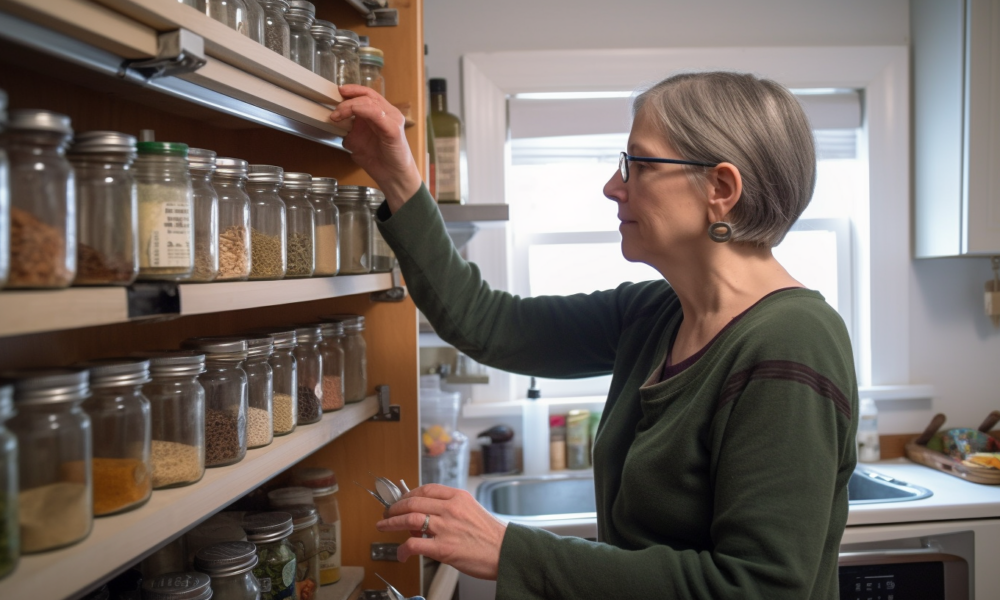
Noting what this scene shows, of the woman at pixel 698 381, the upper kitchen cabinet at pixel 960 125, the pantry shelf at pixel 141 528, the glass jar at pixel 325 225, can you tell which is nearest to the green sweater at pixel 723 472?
the woman at pixel 698 381

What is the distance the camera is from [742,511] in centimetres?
93

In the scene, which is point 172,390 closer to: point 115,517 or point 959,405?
point 115,517

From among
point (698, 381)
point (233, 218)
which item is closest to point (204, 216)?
point (233, 218)

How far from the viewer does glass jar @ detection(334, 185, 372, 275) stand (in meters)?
1.25

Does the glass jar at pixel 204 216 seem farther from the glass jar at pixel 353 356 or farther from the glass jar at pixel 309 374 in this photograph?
the glass jar at pixel 353 356

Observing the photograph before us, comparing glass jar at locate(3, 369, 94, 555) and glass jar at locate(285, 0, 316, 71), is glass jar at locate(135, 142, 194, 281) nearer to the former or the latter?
glass jar at locate(3, 369, 94, 555)

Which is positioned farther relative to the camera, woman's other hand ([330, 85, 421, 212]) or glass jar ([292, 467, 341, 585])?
glass jar ([292, 467, 341, 585])

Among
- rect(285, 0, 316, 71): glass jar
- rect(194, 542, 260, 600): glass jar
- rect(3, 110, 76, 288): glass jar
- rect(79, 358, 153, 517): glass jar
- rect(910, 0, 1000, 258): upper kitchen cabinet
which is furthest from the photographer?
rect(910, 0, 1000, 258): upper kitchen cabinet

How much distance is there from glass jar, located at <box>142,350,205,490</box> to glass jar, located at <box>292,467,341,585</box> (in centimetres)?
52

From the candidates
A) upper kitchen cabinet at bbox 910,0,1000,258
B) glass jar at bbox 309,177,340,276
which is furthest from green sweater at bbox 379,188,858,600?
upper kitchen cabinet at bbox 910,0,1000,258

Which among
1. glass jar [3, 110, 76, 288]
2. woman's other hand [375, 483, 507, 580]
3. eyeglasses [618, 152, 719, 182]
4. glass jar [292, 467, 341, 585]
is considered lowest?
glass jar [292, 467, 341, 585]

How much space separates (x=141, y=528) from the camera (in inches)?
27.8

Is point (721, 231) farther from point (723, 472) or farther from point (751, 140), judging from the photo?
point (723, 472)

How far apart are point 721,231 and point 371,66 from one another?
2.09 ft
